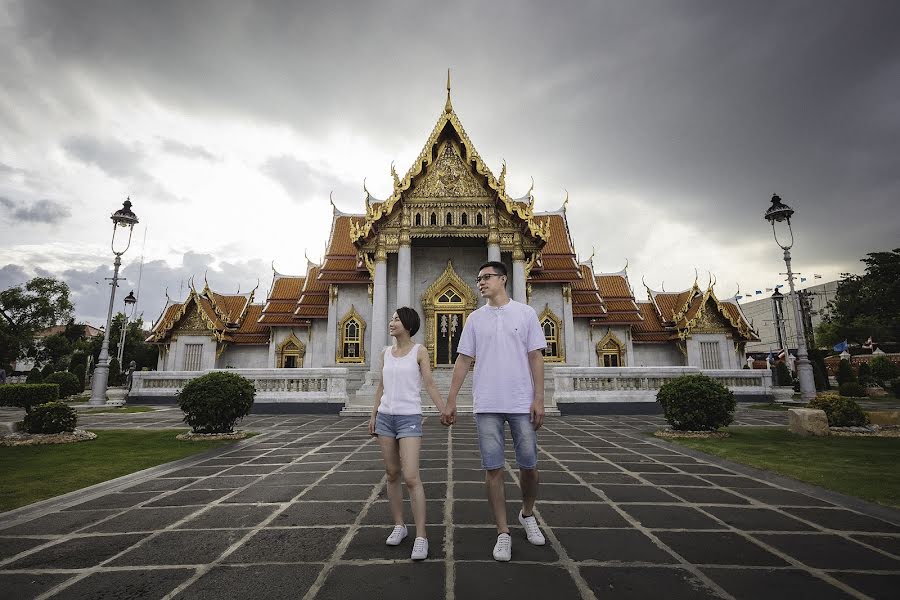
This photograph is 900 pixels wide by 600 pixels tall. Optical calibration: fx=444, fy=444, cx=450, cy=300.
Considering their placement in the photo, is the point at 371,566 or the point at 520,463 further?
the point at 520,463

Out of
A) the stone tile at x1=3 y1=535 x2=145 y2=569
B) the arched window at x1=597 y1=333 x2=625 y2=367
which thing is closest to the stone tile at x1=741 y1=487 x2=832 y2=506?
the stone tile at x1=3 y1=535 x2=145 y2=569

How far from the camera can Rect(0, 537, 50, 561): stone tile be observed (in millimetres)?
2984

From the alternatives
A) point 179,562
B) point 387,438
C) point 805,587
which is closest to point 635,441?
point 805,587

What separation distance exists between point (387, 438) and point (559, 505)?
1901 mm

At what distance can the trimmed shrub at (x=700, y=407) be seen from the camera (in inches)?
331

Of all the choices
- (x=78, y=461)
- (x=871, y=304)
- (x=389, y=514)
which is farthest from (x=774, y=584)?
(x=871, y=304)

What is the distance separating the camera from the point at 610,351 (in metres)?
22.3

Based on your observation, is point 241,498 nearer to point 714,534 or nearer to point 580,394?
point 714,534

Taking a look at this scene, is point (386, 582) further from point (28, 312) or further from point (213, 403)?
point (28, 312)

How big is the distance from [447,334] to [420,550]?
15803 mm

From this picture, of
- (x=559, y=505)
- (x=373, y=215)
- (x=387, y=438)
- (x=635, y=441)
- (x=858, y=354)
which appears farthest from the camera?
(x=858, y=354)

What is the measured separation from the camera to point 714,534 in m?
3.21

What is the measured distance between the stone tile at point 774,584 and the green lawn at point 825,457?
2387mm

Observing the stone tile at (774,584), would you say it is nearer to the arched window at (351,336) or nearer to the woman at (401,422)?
the woman at (401,422)
